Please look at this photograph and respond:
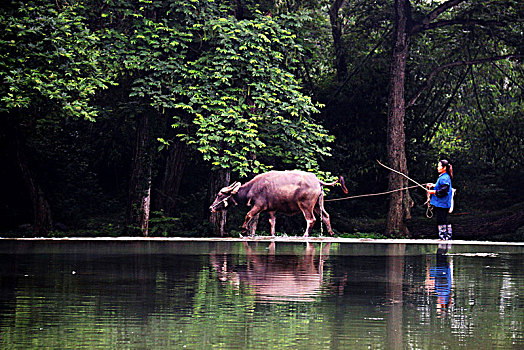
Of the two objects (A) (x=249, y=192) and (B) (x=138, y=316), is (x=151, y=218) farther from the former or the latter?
(B) (x=138, y=316)

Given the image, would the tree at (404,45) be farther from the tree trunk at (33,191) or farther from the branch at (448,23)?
the tree trunk at (33,191)

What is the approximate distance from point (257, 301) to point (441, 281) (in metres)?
3.74

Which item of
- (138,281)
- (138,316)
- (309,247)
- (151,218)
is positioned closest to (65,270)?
(138,281)

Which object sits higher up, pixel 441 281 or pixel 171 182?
pixel 171 182

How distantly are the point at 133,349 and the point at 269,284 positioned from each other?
494 cm

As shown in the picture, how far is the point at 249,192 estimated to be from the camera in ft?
77.7

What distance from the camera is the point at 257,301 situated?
9930 mm

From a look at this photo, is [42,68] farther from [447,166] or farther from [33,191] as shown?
[447,166]

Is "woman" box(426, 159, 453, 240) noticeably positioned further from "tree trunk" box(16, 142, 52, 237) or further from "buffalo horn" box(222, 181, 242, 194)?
"tree trunk" box(16, 142, 52, 237)

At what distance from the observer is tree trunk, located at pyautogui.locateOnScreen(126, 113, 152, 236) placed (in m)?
26.5

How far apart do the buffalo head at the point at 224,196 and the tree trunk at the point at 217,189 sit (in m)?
2.35

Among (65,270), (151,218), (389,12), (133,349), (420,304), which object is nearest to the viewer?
(133,349)

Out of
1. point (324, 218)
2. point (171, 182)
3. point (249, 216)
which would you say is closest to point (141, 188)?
point (171, 182)

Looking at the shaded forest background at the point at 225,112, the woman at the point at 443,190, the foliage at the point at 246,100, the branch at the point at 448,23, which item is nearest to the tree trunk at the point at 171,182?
the shaded forest background at the point at 225,112
